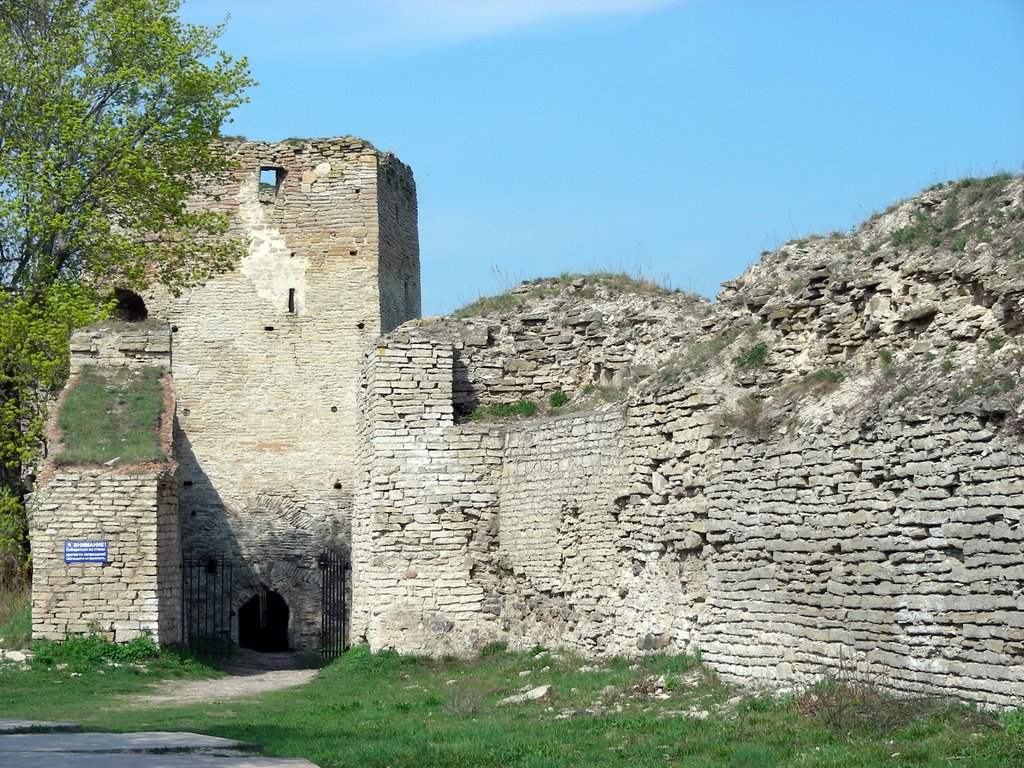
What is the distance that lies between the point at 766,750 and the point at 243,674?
11.8 metres

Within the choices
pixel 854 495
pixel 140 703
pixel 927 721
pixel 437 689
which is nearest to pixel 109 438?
pixel 140 703

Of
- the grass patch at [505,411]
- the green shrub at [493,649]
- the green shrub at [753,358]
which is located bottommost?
the green shrub at [493,649]

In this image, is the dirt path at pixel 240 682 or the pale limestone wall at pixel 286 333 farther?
the pale limestone wall at pixel 286 333

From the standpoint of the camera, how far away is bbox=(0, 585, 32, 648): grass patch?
18.1 m

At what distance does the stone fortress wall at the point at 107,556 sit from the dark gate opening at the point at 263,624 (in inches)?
266

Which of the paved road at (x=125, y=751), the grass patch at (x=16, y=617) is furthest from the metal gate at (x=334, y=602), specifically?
the paved road at (x=125, y=751)

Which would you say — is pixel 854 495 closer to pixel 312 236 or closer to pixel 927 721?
pixel 927 721

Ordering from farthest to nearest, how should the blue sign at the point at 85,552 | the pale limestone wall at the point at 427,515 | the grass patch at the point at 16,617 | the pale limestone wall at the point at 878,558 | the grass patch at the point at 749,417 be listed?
the grass patch at the point at 16,617 < the blue sign at the point at 85,552 < the pale limestone wall at the point at 427,515 < the grass patch at the point at 749,417 < the pale limestone wall at the point at 878,558

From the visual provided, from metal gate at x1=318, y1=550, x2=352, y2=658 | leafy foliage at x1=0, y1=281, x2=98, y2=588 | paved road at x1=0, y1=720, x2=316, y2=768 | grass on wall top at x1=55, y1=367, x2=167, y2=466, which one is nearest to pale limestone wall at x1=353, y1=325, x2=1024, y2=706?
grass on wall top at x1=55, y1=367, x2=167, y2=466

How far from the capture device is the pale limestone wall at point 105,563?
17938 mm

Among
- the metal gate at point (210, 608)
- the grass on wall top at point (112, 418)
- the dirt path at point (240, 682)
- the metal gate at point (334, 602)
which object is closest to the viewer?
the dirt path at point (240, 682)

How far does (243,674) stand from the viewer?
19.3 m

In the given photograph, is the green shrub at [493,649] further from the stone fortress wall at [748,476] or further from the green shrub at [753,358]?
the green shrub at [753,358]

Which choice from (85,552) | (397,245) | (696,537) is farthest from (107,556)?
(397,245)
